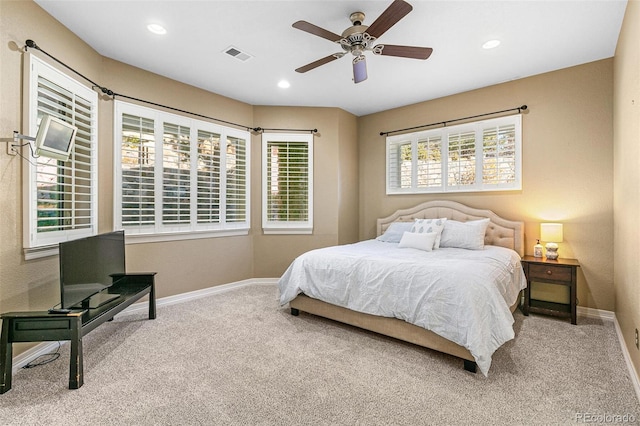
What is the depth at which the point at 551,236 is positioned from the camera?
3.52 m

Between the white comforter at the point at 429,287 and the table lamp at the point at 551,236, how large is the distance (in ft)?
1.17

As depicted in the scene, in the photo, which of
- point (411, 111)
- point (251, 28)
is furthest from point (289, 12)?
point (411, 111)

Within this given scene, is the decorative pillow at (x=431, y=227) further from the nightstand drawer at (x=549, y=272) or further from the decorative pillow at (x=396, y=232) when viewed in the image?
the nightstand drawer at (x=549, y=272)

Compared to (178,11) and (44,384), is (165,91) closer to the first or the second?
(178,11)

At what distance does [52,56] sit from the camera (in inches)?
108

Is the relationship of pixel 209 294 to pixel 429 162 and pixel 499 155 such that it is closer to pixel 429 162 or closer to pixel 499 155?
pixel 429 162

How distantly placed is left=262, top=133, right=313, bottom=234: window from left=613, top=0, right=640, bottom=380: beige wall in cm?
378

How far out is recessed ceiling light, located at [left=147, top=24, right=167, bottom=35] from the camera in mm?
2887

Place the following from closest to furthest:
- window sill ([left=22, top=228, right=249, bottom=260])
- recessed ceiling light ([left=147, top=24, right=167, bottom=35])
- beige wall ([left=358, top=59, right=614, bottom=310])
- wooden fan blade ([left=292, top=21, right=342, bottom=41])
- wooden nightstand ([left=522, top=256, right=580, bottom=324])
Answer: wooden fan blade ([left=292, top=21, right=342, bottom=41])
window sill ([left=22, top=228, right=249, bottom=260])
recessed ceiling light ([left=147, top=24, right=167, bottom=35])
wooden nightstand ([left=522, top=256, right=580, bottom=324])
beige wall ([left=358, top=59, right=614, bottom=310])

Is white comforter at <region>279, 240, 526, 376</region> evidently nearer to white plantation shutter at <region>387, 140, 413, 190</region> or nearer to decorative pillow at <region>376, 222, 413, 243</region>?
decorative pillow at <region>376, 222, 413, 243</region>

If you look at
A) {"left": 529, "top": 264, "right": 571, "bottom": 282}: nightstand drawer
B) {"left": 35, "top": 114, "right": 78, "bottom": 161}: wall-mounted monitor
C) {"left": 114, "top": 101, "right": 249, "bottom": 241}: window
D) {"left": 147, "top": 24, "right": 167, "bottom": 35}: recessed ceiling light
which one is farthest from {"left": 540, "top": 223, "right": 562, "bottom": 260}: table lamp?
{"left": 35, "top": 114, "right": 78, "bottom": 161}: wall-mounted monitor

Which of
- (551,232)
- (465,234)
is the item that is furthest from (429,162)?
(551,232)

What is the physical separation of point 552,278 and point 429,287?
75.4 inches

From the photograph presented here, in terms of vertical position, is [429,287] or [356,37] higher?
[356,37]
